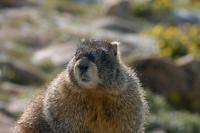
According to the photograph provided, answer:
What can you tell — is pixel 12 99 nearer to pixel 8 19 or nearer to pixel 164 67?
pixel 164 67

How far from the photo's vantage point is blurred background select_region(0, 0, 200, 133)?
23984mm

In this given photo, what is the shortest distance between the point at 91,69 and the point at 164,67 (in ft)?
48.6

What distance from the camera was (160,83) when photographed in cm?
2548

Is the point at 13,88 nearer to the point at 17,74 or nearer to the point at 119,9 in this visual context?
the point at 17,74

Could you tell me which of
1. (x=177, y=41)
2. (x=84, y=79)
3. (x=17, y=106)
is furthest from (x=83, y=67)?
(x=177, y=41)

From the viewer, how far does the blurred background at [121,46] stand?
2398cm

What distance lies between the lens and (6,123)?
1872cm

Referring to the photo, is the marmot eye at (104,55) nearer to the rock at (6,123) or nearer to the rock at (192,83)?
the rock at (6,123)

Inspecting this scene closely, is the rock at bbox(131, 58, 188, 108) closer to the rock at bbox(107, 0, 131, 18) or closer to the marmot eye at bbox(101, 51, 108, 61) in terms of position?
the marmot eye at bbox(101, 51, 108, 61)

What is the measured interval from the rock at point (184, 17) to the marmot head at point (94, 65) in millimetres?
37021

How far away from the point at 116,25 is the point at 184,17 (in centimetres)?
803

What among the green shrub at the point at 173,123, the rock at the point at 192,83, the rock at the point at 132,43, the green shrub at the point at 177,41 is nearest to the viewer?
the green shrub at the point at 173,123

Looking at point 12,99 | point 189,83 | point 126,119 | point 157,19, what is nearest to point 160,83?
point 189,83

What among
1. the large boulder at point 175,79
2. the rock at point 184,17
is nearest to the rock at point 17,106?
the large boulder at point 175,79
